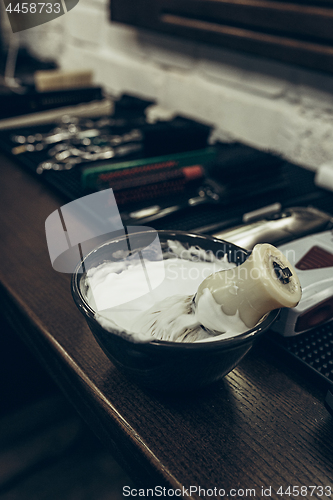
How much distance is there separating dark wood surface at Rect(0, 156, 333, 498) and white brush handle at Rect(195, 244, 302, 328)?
9 centimetres

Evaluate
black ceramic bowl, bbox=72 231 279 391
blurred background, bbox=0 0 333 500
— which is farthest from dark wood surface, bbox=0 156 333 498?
blurred background, bbox=0 0 333 500

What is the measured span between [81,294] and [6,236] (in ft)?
0.99

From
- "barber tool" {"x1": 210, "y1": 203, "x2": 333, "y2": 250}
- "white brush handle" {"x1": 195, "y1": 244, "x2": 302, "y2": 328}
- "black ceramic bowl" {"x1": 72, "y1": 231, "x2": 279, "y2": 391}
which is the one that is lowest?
"barber tool" {"x1": 210, "y1": 203, "x2": 333, "y2": 250}

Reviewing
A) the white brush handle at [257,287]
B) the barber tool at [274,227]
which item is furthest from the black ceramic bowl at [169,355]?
the barber tool at [274,227]

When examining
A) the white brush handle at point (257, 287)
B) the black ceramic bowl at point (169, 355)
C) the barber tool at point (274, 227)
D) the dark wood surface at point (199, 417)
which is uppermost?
the white brush handle at point (257, 287)

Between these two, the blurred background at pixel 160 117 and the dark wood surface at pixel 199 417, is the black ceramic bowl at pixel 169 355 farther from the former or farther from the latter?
the blurred background at pixel 160 117

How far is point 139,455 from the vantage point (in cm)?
29

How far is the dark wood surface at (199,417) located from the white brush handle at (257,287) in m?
0.09

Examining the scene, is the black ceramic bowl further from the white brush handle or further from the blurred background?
the blurred background

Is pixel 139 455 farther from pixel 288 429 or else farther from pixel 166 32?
pixel 166 32

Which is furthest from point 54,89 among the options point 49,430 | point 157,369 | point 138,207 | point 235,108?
point 157,369

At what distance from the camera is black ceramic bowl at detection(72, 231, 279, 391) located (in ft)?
0.83

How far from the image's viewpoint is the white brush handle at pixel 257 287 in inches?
10.7

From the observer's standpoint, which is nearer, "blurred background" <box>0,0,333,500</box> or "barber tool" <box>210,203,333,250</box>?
"barber tool" <box>210,203,333,250</box>
